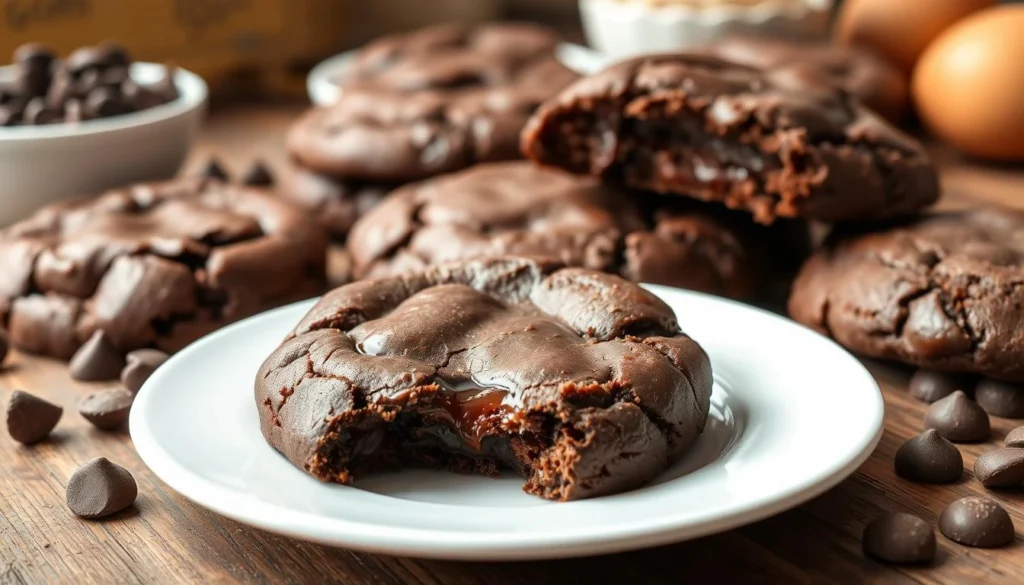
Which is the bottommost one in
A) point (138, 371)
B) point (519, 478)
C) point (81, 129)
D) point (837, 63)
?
point (138, 371)

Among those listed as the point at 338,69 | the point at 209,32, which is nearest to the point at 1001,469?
the point at 338,69

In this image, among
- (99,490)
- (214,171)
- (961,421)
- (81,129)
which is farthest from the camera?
(214,171)

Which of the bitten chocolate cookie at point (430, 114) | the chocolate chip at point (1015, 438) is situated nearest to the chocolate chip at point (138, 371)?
the bitten chocolate cookie at point (430, 114)

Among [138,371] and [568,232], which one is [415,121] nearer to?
[568,232]

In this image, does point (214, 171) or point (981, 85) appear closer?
point (214, 171)

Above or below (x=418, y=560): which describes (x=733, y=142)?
above

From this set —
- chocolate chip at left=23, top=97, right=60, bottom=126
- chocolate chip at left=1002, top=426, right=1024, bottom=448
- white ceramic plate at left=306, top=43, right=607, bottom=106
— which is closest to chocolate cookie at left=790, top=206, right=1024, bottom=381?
chocolate chip at left=1002, top=426, right=1024, bottom=448
